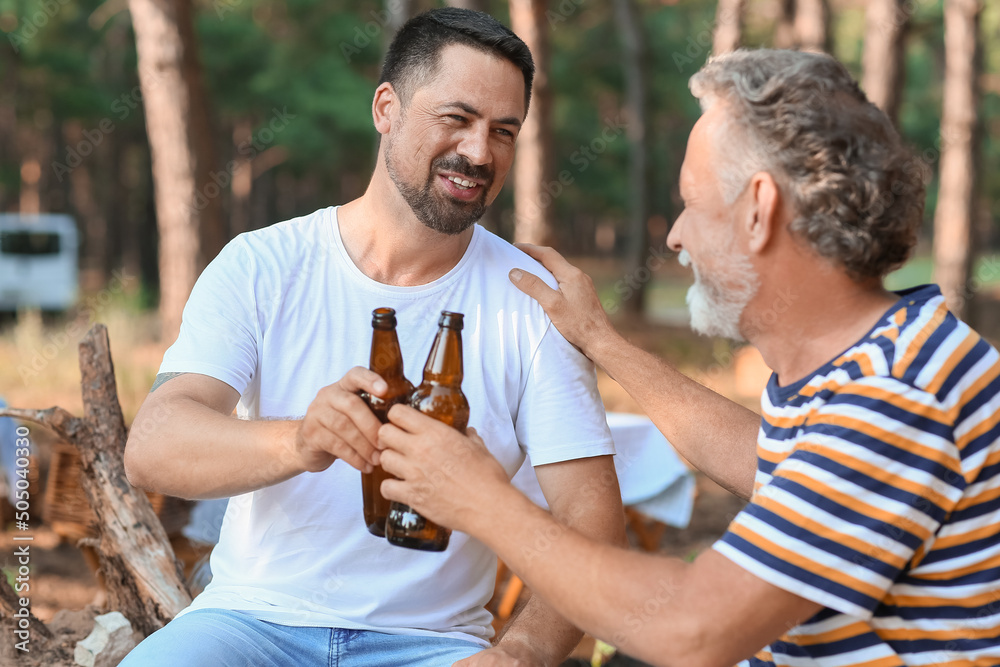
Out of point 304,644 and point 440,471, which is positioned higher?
point 440,471

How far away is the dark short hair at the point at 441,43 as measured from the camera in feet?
8.30

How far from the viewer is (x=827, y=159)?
1.69 metres

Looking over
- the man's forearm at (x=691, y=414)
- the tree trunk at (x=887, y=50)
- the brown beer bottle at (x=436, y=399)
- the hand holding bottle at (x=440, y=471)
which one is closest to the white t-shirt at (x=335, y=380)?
the man's forearm at (x=691, y=414)

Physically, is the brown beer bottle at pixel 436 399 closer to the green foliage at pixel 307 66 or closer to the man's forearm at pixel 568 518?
the man's forearm at pixel 568 518

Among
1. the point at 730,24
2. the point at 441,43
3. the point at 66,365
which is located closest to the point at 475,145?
the point at 441,43

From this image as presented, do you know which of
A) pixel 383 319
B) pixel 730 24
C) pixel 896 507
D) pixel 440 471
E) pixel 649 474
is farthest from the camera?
pixel 730 24

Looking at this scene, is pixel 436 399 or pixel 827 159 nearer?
pixel 827 159

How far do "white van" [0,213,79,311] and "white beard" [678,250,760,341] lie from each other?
60.1ft

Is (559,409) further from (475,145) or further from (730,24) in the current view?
(730,24)

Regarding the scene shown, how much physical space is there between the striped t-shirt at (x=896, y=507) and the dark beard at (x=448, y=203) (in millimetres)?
1165

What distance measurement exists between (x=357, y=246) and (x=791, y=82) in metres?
1.27

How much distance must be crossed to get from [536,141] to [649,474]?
19.8 ft

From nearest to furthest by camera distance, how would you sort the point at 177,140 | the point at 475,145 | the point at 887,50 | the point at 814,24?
the point at 475,145 → the point at 177,140 → the point at 887,50 → the point at 814,24

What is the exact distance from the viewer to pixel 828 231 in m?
1.70
